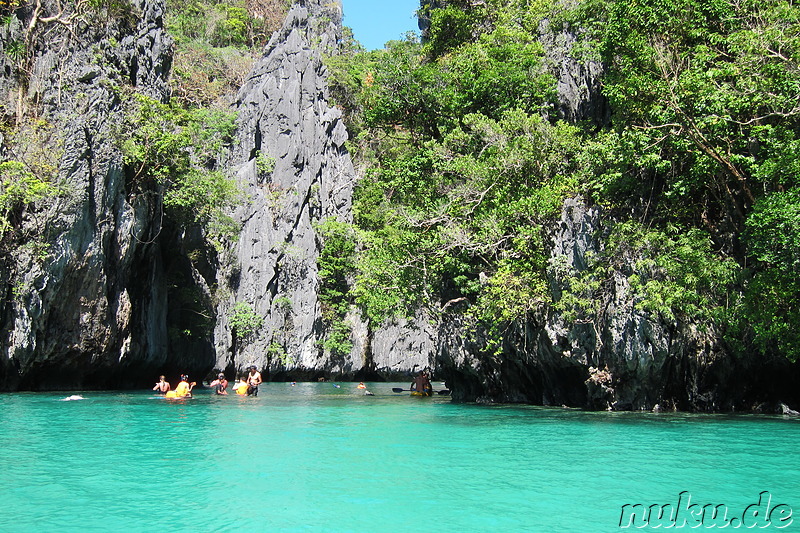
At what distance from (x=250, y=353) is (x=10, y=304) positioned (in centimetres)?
1769

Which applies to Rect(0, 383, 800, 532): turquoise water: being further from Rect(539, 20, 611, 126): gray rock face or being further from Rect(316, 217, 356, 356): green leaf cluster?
Rect(316, 217, 356, 356): green leaf cluster

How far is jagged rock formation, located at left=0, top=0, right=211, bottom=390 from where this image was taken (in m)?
22.5

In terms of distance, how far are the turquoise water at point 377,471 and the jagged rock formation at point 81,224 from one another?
7.09 m

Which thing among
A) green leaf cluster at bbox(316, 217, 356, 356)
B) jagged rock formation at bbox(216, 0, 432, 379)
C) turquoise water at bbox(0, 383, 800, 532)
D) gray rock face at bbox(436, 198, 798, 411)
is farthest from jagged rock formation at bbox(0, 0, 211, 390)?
gray rock face at bbox(436, 198, 798, 411)

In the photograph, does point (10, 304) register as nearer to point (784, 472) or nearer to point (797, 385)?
point (784, 472)

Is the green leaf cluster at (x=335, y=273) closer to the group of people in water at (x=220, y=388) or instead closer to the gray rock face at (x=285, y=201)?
the gray rock face at (x=285, y=201)

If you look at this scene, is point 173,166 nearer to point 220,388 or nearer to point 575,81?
point 220,388

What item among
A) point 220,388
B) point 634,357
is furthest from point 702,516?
point 220,388

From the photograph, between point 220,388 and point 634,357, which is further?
point 220,388

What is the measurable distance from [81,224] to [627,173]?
18.3 m

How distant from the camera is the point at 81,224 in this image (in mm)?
23391

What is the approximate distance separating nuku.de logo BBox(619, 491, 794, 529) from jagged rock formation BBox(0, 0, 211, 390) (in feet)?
69.1

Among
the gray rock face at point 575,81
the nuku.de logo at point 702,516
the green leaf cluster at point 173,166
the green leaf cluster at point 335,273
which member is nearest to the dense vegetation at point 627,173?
the gray rock face at point 575,81

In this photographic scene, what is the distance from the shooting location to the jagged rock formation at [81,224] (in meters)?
22.5
